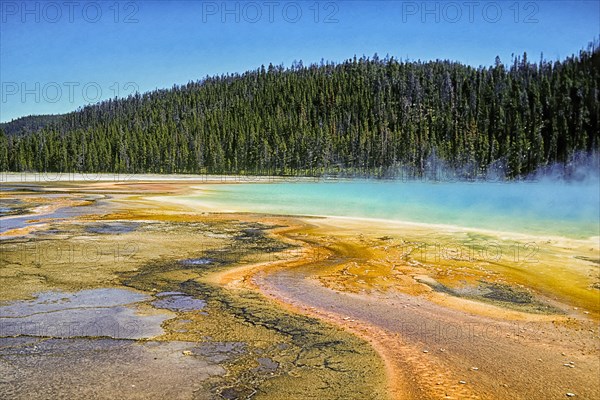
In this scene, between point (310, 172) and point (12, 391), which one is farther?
point (310, 172)

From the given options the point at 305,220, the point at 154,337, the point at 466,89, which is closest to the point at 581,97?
the point at 466,89

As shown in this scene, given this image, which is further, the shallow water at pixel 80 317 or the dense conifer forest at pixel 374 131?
the dense conifer forest at pixel 374 131

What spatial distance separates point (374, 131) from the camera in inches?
4877

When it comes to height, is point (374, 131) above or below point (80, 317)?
above

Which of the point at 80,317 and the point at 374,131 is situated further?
the point at 374,131

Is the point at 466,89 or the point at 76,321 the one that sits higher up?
the point at 466,89

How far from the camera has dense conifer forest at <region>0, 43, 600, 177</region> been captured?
110m

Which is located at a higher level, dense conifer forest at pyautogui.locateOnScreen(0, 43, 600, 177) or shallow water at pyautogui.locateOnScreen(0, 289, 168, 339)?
dense conifer forest at pyautogui.locateOnScreen(0, 43, 600, 177)

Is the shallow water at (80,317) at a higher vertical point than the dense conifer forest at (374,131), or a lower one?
lower

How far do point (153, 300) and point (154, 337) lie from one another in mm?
1970

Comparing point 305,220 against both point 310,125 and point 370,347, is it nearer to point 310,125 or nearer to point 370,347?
point 370,347

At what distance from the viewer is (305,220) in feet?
72.5

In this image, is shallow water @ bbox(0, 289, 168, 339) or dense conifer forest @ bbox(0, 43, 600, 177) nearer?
shallow water @ bbox(0, 289, 168, 339)

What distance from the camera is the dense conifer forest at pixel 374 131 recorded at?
110312 mm
